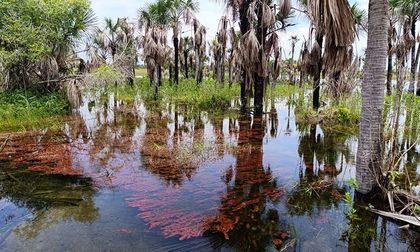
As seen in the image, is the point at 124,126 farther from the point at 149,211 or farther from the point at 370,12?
the point at 370,12

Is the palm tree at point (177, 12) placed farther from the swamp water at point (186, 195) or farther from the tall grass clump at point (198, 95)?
the swamp water at point (186, 195)

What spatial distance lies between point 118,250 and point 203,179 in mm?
3035

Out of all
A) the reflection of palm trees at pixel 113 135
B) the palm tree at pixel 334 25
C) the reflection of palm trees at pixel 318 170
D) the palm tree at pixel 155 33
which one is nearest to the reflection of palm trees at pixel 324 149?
the reflection of palm trees at pixel 318 170

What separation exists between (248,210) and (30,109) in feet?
41.9

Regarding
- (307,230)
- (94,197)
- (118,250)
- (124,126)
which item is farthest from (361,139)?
(124,126)

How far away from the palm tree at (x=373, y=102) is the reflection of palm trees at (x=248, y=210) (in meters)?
1.62

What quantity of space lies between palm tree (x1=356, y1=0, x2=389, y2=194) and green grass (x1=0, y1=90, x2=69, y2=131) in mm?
11878

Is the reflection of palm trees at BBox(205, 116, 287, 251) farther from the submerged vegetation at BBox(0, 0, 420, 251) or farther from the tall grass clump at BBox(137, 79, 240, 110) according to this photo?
the tall grass clump at BBox(137, 79, 240, 110)

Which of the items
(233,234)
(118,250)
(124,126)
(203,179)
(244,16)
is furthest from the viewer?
(244,16)

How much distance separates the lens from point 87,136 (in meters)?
11.5

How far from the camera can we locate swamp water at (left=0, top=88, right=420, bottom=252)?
4.45 m

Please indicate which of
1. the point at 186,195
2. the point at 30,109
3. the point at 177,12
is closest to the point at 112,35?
the point at 177,12

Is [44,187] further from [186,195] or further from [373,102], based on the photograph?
[373,102]

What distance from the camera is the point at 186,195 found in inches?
238
